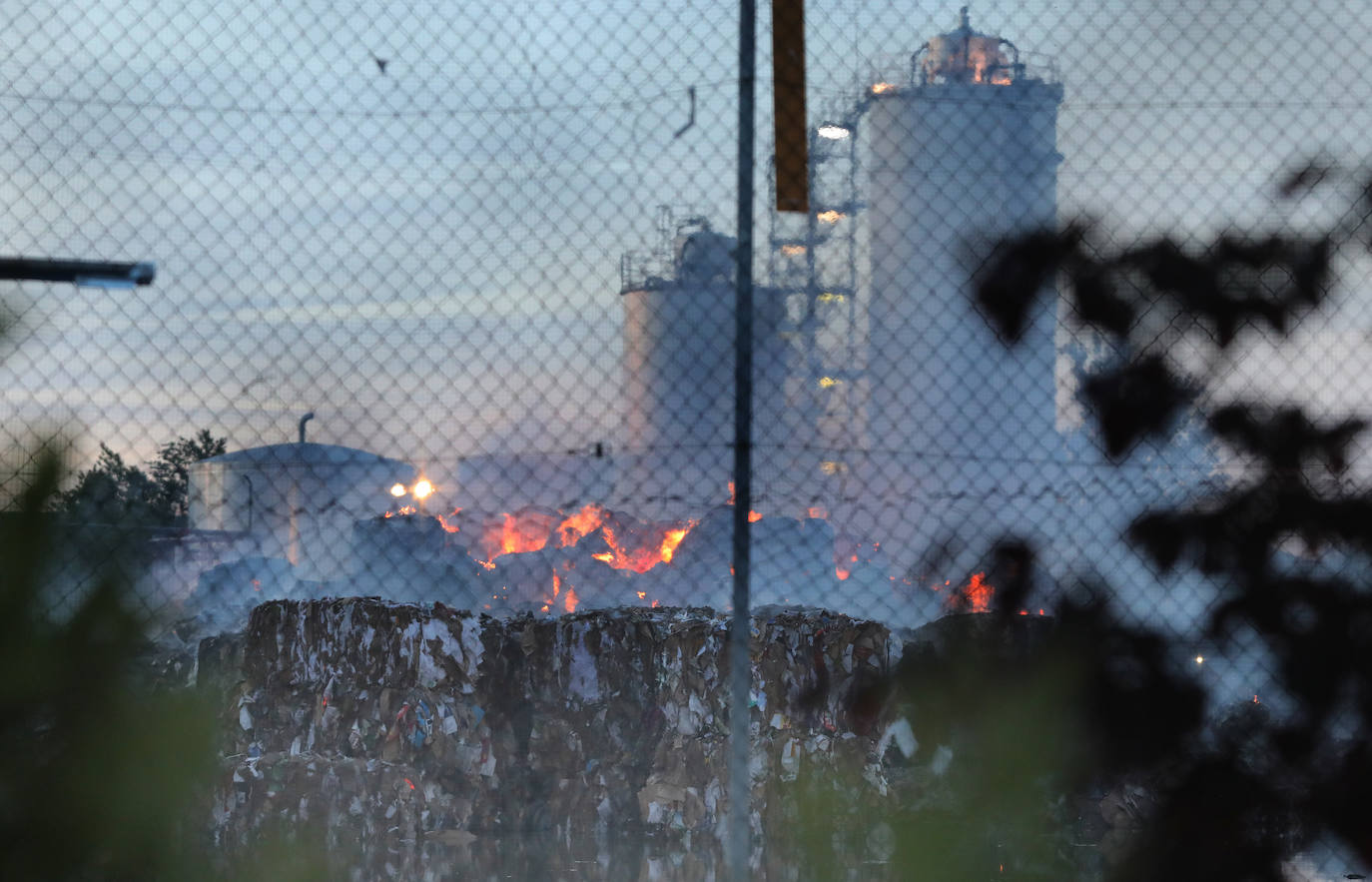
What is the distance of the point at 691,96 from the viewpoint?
2842mm

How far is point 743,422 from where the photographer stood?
2.72 metres

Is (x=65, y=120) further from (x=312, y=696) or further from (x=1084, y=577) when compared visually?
(x=312, y=696)

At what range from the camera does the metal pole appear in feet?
8.73

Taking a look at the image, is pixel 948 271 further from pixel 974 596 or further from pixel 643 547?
pixel 974 596

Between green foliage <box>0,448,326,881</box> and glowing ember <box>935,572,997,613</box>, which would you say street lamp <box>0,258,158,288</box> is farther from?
glowing ember <box>935,572,997,613</box>

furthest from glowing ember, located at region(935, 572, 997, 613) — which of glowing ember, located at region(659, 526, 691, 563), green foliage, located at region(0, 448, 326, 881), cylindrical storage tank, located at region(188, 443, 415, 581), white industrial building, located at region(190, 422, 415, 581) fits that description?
glowing ember, located at region(659, 526, 691, 563)

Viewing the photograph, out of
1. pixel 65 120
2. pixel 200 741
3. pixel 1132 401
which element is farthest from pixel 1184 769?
pixel 65 120

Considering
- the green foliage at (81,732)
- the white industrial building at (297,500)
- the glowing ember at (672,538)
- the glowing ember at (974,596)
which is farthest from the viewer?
the glowing ember at (672,538)

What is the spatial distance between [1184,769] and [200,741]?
1.41 meters

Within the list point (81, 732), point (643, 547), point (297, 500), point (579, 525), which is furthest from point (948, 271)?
point (81, 732)

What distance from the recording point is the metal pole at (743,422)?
8.73 ft

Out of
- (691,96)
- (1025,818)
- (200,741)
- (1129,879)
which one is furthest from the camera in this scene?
(691,96)

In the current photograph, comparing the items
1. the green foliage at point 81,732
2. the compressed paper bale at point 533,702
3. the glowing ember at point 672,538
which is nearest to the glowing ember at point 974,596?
the green foliage at point 81,732

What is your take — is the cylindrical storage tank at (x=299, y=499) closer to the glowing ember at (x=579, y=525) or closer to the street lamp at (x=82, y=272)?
the glowing ember at (x=579, y=525)
